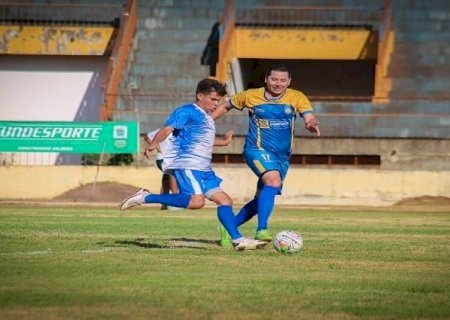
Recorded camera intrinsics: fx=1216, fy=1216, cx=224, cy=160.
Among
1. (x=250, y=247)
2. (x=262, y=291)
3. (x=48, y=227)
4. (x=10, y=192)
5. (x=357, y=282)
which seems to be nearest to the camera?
(x=262, y=291)

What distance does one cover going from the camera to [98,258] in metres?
11.4

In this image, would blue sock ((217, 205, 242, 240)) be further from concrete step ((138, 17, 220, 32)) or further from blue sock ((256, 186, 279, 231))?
concrete step ((138, 17, 220, 32))

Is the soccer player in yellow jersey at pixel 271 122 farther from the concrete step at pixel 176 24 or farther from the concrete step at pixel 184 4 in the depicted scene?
the concrete step at pixel 184 4

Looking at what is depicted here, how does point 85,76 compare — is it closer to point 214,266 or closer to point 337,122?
point 337,122

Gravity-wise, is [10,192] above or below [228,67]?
below

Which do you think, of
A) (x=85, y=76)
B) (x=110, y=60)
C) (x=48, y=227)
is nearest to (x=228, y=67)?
(x=110, y=60)

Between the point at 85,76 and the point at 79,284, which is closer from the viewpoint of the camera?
the point at 79,284

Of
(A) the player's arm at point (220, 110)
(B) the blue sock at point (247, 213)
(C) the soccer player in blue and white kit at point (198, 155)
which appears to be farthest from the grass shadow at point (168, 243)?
(A) the player's arm at point (220, 110)

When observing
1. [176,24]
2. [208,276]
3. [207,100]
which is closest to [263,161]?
[207,100]

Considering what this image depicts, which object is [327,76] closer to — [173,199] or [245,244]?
[173,199]

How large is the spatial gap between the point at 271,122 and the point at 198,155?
1.27m

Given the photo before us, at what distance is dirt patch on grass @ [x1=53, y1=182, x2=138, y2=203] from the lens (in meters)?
29.5

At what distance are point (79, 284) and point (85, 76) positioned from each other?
1186 inches

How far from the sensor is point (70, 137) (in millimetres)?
30938
